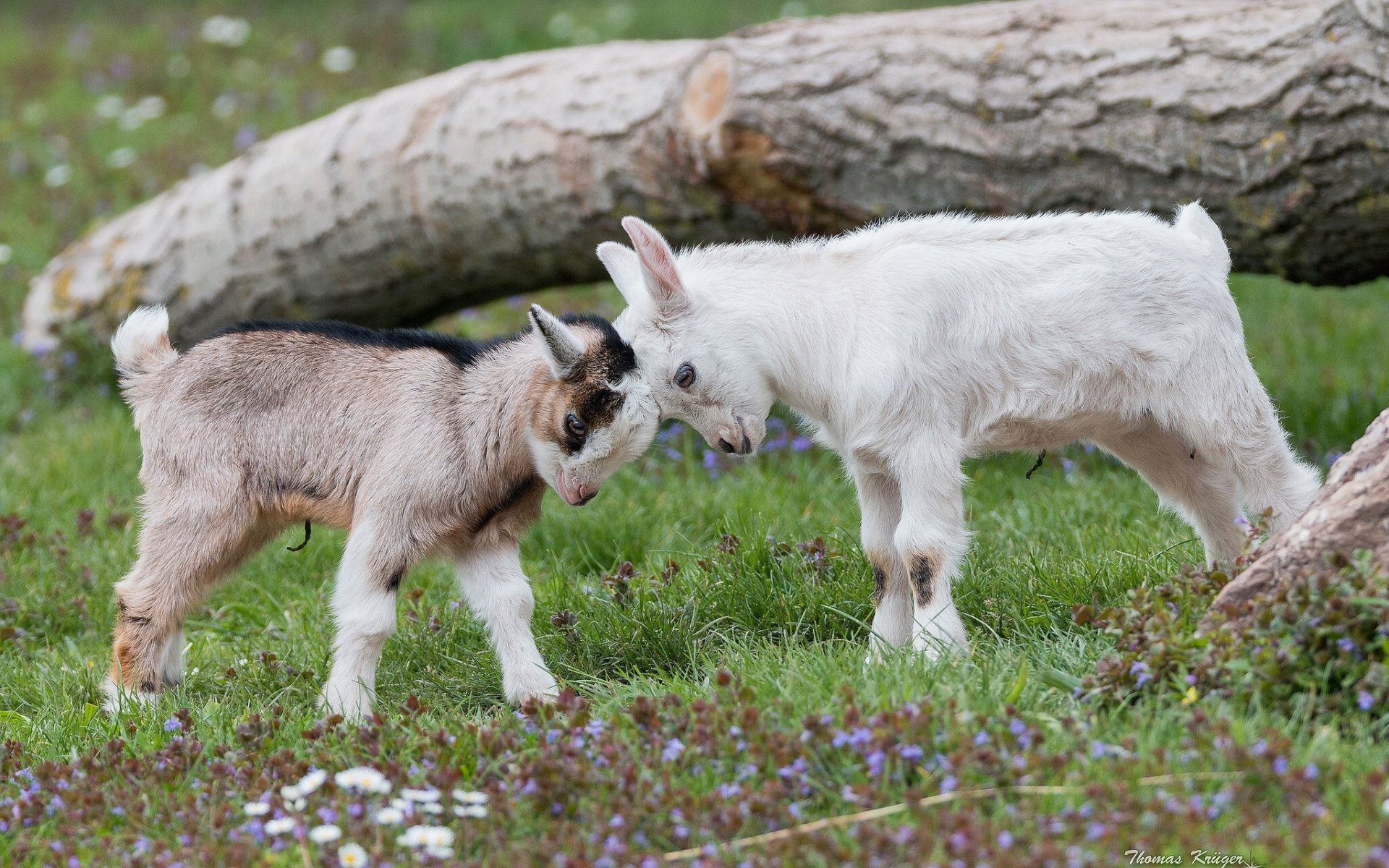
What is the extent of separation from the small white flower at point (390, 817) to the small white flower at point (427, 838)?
4 centimetres

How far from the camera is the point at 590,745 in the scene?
3.53 meters

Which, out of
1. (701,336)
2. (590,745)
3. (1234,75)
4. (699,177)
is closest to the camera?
(590,745)

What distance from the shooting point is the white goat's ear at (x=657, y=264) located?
13.6 ft

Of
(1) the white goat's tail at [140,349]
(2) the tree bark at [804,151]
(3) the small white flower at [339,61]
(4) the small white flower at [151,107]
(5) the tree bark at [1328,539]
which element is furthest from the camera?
(3) the small white flower at [339,61]

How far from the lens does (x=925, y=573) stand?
13.5 ft

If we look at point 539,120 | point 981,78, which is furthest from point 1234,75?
point 539,120

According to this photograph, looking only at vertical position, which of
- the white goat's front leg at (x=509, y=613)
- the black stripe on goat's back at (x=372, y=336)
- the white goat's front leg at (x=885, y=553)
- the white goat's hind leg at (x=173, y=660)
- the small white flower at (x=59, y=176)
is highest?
the black stripe on goat's back at (x=372, y=336)

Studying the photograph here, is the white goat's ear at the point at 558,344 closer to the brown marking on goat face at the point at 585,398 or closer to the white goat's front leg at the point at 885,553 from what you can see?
the brown marking on goat face at the point at 585,398

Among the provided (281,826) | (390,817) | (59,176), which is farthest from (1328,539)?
(59,176)

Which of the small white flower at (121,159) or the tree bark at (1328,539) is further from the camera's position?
the small white flower at (121,159)

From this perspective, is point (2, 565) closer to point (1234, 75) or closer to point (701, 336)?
point (701, 336)

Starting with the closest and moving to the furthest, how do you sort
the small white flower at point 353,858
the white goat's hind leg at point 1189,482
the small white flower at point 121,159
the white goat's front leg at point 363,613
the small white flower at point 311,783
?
the small white flower at point 353,858 < the small white flower at point 311,783 < the white goat's front leg at point 363,613 < the white goat's hind leg at point 1189,482 < the small white flower at point 121,159

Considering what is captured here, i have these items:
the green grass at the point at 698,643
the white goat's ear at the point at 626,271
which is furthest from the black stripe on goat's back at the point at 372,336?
the green grass at the point at 698,643

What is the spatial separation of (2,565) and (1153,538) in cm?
454
